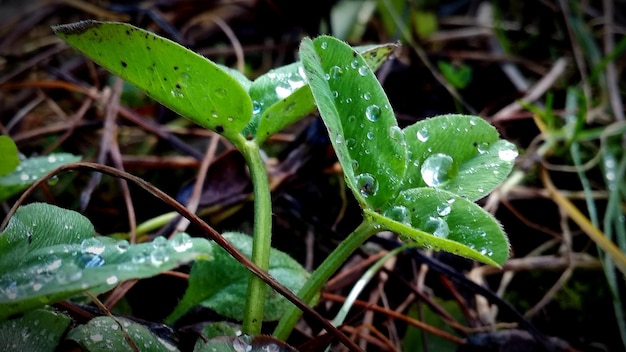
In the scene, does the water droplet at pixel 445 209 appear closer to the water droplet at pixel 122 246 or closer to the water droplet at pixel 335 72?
the water droplet at pixel 335 72

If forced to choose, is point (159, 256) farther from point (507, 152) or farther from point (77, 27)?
point (507, 152)

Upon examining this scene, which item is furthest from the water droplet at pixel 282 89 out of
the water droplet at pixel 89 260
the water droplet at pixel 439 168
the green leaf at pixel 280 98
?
the water droplet at pixel 89 260

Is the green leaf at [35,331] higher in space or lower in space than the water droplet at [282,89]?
lower

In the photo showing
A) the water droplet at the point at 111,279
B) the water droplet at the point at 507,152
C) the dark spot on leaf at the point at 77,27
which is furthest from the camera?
the water droplet at the point at 507,152

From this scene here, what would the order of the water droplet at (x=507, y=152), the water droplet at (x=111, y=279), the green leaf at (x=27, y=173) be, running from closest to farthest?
the water droplet at (x=111, y=279)
the water droplet at (x=507, y=152)
the green leaf at (x=27, y=173)

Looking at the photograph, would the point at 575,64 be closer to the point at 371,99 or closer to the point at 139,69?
the point at 371,99

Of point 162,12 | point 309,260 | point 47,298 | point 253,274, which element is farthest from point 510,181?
point 162,12
